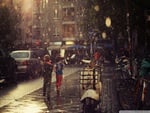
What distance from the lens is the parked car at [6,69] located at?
24125mm

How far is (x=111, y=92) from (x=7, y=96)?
158 inches

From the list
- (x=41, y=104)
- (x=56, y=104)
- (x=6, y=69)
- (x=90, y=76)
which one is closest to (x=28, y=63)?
(x=6, y=69)

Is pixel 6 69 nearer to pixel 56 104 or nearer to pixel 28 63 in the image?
pixel 28 63

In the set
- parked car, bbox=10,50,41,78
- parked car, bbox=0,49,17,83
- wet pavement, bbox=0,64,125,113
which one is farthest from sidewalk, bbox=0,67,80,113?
parked car, bbox=10,50,41,78

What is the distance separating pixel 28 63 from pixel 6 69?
4542mm

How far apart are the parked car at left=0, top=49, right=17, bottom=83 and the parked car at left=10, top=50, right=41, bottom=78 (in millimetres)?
2865

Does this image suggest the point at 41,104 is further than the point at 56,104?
Yes

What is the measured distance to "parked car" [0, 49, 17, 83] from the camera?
79.2 feet

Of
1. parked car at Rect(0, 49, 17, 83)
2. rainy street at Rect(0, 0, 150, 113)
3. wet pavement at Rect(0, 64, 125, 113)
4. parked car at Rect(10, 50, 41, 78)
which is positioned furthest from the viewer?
A: parked car at Rect(10, 50, 41, 78)

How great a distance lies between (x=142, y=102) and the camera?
12758 mm

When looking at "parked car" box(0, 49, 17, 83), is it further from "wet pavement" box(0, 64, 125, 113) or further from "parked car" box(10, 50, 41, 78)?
"wet pavement" box(0, 64, 125, 113)

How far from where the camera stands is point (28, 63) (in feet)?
94.7

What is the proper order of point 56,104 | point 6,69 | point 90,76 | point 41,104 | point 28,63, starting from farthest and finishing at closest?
1. point 28,63
2. point 6,69
3. point 41,104
4. point 56,104
5. point 90,76

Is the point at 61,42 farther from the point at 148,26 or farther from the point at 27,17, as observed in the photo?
the point at 148,26
